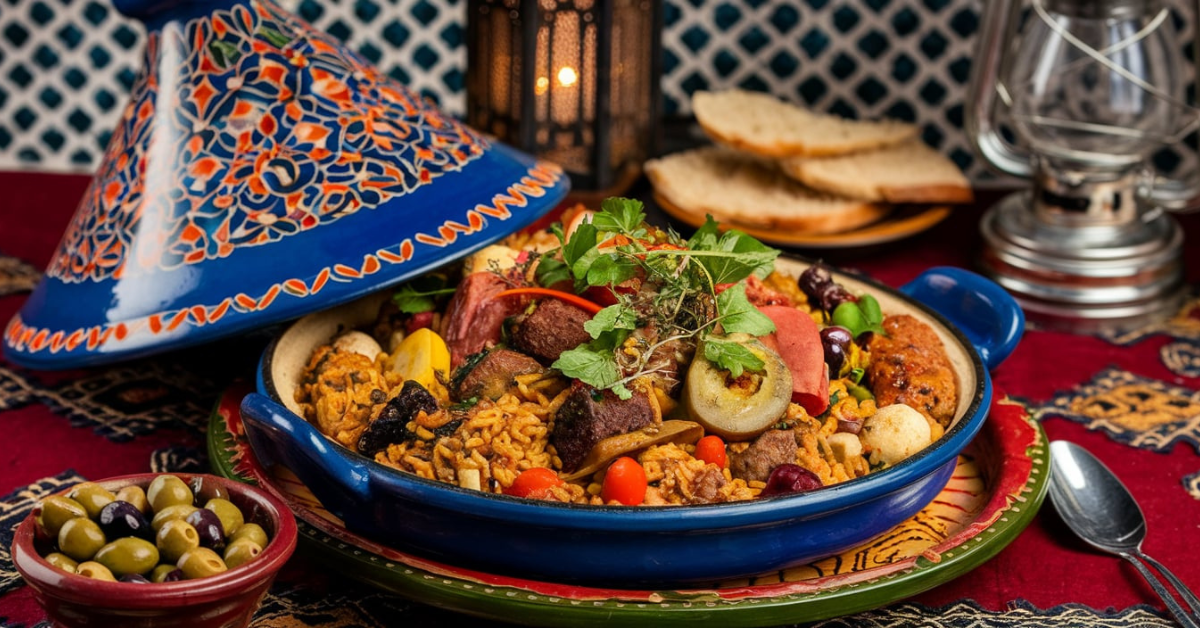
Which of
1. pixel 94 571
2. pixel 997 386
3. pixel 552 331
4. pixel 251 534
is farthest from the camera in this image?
pixel 997 386

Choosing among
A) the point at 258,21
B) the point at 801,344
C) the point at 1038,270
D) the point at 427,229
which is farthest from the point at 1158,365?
the point at 258,21

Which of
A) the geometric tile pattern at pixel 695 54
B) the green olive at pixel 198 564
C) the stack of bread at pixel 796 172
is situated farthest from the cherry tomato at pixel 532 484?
the geometric tile pattern at pixel 695 54

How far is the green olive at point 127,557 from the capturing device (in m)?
1.62

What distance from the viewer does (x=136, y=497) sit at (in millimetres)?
1767

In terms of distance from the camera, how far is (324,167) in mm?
2426

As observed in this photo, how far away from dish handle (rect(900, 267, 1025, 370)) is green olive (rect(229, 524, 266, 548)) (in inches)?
53.9

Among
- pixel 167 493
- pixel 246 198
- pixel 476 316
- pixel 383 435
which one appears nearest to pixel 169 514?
pixel 167 493

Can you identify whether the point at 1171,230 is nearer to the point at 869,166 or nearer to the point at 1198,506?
the point at 869,166

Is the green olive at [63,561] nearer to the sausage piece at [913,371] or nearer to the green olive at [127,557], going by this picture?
the green olive at [127,557]

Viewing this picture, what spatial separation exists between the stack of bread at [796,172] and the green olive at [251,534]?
78.2 inches

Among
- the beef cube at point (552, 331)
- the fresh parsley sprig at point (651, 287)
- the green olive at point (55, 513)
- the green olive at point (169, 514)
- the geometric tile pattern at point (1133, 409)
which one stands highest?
the fresh parsley sprig at point (651, 287)

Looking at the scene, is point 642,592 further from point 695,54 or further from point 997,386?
point 695,54

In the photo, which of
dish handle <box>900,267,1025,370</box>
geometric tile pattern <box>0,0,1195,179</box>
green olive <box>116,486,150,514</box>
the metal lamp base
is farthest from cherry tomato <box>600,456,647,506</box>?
geometric tile pattern <box>0,0,1195,179</box>

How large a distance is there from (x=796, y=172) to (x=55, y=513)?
95.8 inches
